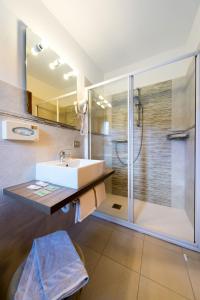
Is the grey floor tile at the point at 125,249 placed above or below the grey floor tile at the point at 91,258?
above

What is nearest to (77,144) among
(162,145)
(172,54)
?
(162,145)

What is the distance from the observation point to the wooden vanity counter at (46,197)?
71cm

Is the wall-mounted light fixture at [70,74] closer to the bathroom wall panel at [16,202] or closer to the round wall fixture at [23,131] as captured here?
the bathroom wall panel at [16,202]

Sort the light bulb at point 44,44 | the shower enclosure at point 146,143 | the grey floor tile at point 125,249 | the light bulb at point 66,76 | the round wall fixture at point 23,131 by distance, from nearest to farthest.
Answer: the round wall fixture at point 23,131, the grey floor tile at point 125,249, the light bulb at point 44,44, the light bulb at point 66,76, the shower enclosure at point 146,143

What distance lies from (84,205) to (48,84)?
4.13ft

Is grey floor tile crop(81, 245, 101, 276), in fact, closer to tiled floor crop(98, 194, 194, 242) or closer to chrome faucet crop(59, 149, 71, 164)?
tiled floor crop(98, 194, 194, 242)

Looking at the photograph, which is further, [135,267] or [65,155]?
[65,155]

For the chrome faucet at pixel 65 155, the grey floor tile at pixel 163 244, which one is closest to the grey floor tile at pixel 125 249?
the grey floor tile at pixel 163 244

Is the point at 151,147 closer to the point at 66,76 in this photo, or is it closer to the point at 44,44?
the point at 66,76

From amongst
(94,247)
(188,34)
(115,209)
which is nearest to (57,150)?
(94,247)

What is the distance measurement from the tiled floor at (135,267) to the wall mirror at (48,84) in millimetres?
1374

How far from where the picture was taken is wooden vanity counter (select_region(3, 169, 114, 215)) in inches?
28.0

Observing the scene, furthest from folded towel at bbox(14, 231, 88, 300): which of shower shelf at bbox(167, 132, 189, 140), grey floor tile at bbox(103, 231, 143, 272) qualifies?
shower shelf at bbox(167, 132, 189, 140)

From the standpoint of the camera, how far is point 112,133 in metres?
2.36
